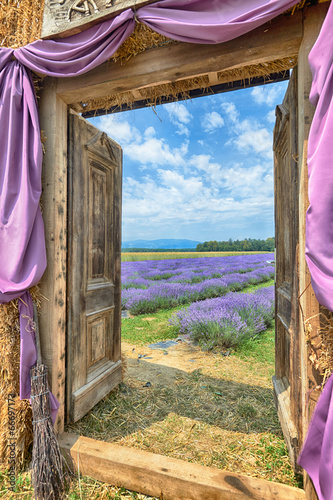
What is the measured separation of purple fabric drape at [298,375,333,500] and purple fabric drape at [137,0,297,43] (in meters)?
1.70

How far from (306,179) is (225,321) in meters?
3.05

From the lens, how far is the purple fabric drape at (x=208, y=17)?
49.1 inches

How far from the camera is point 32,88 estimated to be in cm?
175

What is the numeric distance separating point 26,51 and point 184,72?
1020 millimetres

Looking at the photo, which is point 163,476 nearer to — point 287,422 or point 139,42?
point 287,422

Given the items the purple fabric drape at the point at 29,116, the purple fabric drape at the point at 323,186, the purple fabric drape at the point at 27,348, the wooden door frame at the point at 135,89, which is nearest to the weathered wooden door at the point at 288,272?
the wooden door frame at the point at 135,89

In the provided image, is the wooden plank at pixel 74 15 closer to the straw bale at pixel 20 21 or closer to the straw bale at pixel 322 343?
the straw bale at pixel 20 21

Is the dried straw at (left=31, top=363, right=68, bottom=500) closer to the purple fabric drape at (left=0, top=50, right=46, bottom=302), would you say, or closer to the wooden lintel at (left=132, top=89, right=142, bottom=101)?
the purple fabric drape at (left=0, top=50, right=46, bottom=302)

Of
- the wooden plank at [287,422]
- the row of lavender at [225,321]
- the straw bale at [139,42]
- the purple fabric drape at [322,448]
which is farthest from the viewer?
the row of lavender at [225,321]

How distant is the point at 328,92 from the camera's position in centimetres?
112

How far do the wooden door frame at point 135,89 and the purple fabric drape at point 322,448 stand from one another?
0.15 m

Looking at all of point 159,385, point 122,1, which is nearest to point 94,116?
point 122,1

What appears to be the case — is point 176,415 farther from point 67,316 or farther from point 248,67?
point 248,67

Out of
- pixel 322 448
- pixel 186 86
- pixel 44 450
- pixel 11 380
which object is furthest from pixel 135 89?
pixel 44 450
